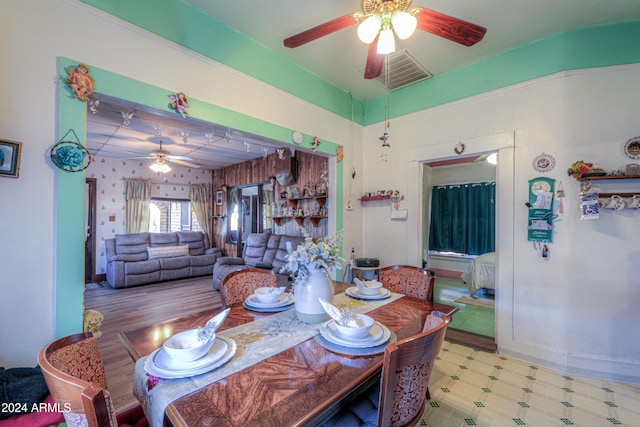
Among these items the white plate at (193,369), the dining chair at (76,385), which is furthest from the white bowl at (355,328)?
the dining chair at (76,385)

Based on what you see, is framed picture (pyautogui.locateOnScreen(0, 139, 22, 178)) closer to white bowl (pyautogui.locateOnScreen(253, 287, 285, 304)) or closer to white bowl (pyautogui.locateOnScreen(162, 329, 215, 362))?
white bowl (pyautogui.locateOnScreen(162, 329, 215, 362))

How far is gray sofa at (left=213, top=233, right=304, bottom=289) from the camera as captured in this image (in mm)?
4586

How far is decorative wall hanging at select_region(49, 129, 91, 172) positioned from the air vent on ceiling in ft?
8.39

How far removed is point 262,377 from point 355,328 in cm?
44

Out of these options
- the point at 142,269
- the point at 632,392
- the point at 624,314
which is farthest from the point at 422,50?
the point at 142,269

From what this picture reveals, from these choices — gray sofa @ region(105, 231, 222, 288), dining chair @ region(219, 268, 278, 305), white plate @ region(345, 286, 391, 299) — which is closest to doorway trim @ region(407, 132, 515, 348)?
white plate @ region(345, 286, 391, 299)

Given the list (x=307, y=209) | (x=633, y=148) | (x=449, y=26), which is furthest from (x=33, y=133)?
(x=633, y=148)

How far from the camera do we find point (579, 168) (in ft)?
7.34

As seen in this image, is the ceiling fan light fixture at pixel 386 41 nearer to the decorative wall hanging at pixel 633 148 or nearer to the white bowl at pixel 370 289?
the white bowl at pixel 370 289

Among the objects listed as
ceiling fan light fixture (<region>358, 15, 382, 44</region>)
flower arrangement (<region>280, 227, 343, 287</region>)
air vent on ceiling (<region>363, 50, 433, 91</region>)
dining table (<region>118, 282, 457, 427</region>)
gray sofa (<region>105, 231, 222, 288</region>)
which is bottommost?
gray sofa (<region>105, 231, 222, 288</region>)

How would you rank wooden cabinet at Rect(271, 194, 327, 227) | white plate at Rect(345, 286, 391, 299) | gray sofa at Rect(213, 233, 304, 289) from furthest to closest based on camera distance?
gray sofa at Rect(213, 233, 304, 289)
wooden cabinet at Rect(271, 194, 327, 227)
white plate at Rect(345, 286, 391, 299)

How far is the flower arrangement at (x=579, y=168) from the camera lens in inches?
86.9

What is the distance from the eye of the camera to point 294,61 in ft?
8.99

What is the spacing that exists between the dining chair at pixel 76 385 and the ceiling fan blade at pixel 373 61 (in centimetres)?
210
